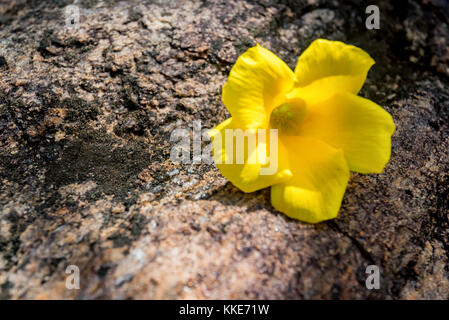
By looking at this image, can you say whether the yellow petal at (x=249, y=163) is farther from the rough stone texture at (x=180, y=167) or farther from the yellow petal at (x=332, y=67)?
the yellow petal at (x=332, y=67)

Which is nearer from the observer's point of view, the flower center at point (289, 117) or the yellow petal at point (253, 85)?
the yellow petal at point (253, 85)

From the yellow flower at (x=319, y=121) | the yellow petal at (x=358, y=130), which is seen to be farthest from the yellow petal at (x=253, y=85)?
Answer: the yellow petal at (x=358, y=130)

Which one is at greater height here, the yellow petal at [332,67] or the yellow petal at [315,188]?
the yellow petal at [332,67]

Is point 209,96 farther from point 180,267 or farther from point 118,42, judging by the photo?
point 180,267

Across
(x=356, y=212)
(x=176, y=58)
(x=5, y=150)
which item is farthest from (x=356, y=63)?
(x=5, y=150)

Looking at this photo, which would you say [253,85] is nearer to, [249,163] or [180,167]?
[249,163]

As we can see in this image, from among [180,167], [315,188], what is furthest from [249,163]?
[180,167]
